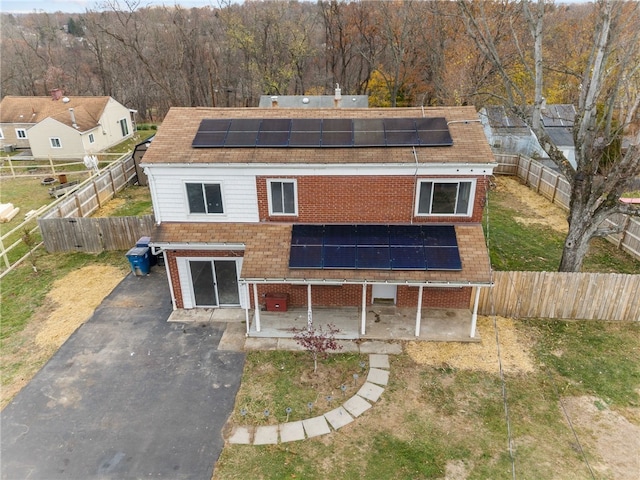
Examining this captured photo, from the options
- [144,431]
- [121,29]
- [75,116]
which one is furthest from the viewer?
[121,29]

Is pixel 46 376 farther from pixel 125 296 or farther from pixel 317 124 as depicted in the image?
pixel 317 124

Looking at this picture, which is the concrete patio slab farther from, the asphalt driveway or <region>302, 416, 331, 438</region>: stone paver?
<region>302, 416, 331, 438</region>: stone paver

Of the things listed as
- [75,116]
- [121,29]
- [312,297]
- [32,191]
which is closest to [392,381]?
[312,297]

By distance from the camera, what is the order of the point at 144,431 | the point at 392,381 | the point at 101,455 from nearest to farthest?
1. the point at 101,455
2. the point at 144,431
3. the point at 392,381

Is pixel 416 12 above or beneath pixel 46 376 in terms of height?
above

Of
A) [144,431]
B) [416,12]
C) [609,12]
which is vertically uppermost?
[416,12]
